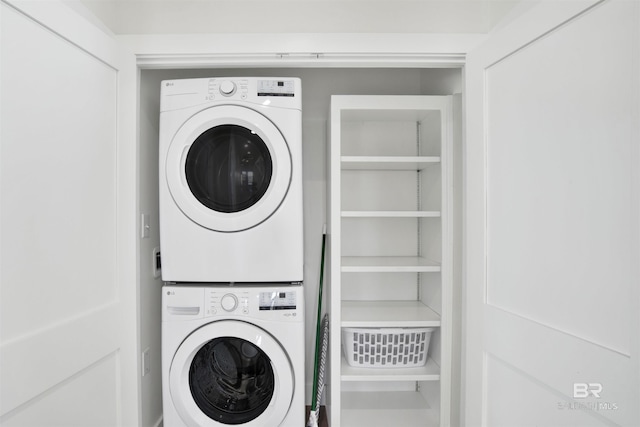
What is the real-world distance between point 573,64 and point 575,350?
2.52ft

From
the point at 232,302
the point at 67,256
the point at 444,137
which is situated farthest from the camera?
the point at 444,137

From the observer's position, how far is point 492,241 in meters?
1.39

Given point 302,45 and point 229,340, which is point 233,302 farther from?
point 302,45

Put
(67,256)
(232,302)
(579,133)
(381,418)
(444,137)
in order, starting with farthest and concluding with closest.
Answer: (381,418) < (444,137) < (232,302) < (67,256) < (579,133)

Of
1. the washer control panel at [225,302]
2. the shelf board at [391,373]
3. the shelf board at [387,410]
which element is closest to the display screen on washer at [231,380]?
the washer control panel at [225,302]

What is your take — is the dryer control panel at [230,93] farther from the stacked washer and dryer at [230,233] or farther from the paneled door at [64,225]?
the paneled door at [64,225]

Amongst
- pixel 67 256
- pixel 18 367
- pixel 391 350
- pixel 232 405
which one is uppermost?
pixel 67 256

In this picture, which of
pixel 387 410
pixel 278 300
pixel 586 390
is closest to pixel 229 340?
pixel 278 300

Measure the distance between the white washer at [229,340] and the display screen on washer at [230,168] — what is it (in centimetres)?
41

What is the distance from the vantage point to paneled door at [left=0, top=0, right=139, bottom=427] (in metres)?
1.03

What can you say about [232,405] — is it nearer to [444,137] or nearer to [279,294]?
[279,294]

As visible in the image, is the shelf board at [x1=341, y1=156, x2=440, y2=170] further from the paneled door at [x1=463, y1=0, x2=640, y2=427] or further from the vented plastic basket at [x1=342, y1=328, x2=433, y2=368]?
the vented plastic basket at [x1=342, y1=328, x2=433, y2=368]

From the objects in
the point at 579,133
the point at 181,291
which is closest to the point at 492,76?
the point at 579,133

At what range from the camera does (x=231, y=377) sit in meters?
1.82
